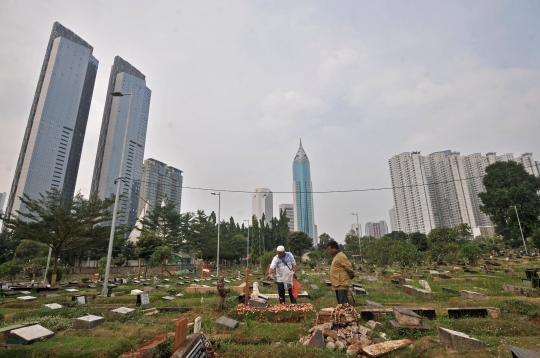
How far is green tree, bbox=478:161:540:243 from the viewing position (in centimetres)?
3695

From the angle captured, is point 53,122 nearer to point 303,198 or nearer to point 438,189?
point 303,198

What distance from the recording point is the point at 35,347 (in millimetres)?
3820

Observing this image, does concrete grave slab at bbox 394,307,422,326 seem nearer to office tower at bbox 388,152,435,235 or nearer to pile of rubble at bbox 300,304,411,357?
pile of rubble at bbox 300,304,411,357

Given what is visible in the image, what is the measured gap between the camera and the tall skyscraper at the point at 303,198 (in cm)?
12262

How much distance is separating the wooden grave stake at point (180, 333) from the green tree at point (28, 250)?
3600 centimetres

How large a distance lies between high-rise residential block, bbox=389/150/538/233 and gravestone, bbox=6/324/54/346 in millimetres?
70667

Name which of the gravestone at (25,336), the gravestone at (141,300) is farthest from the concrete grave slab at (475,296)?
the gravestone at (25,336)

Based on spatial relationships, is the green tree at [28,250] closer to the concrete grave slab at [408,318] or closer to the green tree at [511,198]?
the concrete grave slab at [408,318]

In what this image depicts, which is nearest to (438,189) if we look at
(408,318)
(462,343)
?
(408,318)

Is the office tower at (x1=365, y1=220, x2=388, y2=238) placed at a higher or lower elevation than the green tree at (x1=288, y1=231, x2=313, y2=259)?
higher

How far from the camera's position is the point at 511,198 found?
3856cm

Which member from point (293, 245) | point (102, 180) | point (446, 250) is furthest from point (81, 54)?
point (446, 250)

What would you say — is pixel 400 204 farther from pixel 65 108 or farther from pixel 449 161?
pixel 65 108

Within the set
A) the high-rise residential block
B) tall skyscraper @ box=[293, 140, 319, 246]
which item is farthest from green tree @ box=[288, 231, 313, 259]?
tall skyscraper @ box=[293, 140, 319, 246]
